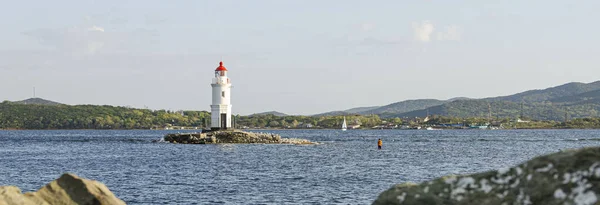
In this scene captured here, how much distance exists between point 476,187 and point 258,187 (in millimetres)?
26238

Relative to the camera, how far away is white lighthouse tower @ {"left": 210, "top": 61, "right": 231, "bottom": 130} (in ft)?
289

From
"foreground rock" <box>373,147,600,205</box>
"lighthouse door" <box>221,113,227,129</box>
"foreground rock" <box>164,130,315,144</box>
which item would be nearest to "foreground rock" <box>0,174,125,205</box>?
"foreground rock" <box>373,147,600,205</box>

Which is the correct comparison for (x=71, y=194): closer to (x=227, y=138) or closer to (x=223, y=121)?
(x=223, y=121)

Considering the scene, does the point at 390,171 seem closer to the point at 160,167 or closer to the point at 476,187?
the point at 160,167

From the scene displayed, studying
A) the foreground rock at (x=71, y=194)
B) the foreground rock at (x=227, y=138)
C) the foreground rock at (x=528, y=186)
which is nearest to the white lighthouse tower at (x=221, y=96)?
the foreground rock at (x=227, y=138)

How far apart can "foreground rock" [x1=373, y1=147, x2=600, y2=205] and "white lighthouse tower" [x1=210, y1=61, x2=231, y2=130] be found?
77189mm

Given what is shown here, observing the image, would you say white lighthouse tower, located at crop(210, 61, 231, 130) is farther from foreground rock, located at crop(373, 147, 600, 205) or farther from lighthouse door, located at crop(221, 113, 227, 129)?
foreground rock, located at crop(373, 147, 600, 205)

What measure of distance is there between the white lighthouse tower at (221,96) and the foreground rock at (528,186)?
3039 inches

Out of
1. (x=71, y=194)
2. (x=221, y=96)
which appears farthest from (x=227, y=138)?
(x=71, y=194)

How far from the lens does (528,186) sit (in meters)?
10.7

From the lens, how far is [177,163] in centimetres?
5622

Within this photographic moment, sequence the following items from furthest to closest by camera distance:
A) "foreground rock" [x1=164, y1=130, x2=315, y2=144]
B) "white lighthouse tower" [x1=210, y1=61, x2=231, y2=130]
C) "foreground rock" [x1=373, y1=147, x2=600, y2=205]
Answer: "foreground rock" [x1=164, y1=130, x2=315, y2=144]
"white lighthouse tower" [x1=210, y1=61, x2=231, y2=130]
"foreground rock" [x1=373, y1=147, x2=600, y2=205]

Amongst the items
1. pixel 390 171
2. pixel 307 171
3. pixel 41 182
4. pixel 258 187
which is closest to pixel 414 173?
pixel 390 171

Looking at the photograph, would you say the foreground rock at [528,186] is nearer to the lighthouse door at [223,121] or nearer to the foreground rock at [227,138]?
the lighthouse door at [223,121]
